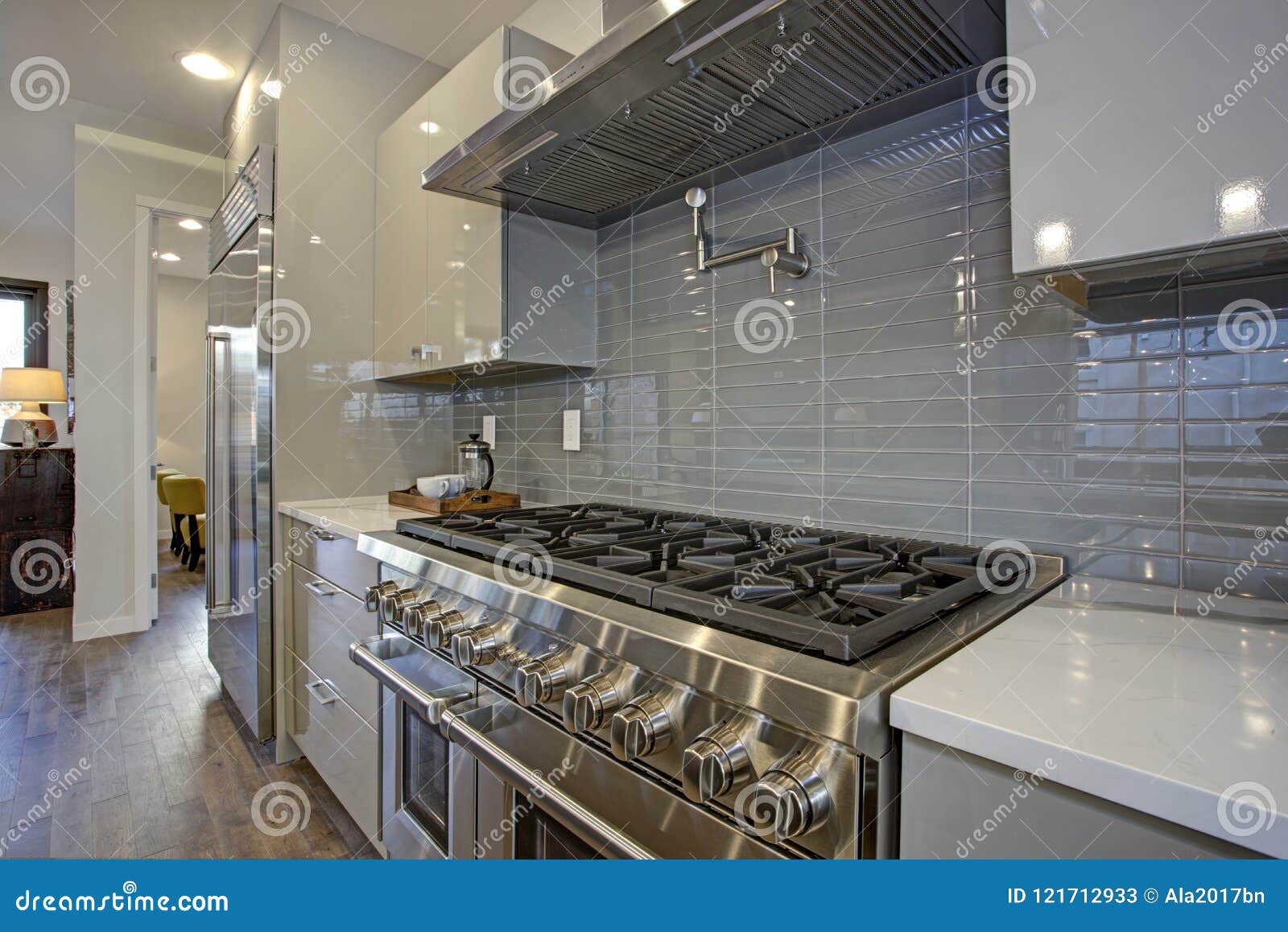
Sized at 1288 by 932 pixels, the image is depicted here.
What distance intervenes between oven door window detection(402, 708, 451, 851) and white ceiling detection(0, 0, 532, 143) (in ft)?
7.49

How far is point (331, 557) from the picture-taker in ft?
6.34

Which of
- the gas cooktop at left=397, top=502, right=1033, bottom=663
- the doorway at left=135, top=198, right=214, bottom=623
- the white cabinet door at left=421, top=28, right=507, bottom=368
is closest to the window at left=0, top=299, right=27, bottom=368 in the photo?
the doorway at left=135, top=198, right=214, bottom=623

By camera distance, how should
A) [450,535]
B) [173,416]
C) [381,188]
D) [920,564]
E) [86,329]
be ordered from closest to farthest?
1. [920,564]
2. [450,535]
3. [381,188]
4. [86,329]
5. [173,416]

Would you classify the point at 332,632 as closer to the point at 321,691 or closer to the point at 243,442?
the point at 321,691

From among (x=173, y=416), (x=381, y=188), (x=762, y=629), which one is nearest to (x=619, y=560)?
(x=762, y=629)

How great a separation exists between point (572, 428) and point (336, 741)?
115cm

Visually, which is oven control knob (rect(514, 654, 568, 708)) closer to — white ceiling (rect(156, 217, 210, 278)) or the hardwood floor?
the hardwood floor

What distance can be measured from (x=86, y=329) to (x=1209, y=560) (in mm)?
5117

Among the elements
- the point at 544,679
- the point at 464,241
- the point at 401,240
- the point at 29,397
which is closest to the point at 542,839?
the point at 544,679

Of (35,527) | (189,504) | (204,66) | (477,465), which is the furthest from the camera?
(189,504)

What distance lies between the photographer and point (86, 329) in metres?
3.86

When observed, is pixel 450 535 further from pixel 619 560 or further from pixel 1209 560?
pixel 1209 560

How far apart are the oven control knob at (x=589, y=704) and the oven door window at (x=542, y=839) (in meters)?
0.20

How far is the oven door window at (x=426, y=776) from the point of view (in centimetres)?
132
